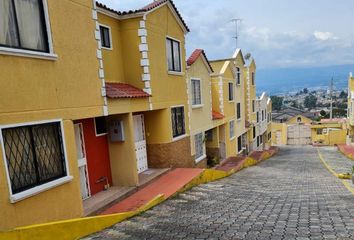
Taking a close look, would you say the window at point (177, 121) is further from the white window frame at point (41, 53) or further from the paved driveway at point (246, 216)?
the white window frame at point (41, 53)

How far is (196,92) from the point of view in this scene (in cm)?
1639

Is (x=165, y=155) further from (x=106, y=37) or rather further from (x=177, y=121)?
(x=106, y=37)

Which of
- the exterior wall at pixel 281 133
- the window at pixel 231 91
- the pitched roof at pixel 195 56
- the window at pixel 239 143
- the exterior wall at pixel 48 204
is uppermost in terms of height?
the pitched roof at pixel 195 56

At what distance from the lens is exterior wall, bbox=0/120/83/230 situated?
550 centimetres

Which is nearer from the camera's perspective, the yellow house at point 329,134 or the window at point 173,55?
the window at point 173,55

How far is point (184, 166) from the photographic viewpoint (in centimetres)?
1418

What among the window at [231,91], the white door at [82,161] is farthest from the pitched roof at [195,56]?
the white door at [82,161]

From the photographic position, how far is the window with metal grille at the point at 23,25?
564 centimetres

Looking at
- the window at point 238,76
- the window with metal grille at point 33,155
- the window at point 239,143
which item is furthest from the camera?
the window at point 239,143

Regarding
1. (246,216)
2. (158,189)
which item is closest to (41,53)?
(158,189)

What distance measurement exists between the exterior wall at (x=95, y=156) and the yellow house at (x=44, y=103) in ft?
5.59

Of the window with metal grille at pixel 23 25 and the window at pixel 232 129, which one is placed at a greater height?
the window with metal grille at pixel 23 25

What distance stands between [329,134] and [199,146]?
113 ft

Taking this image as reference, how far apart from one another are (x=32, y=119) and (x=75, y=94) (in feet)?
4.88
